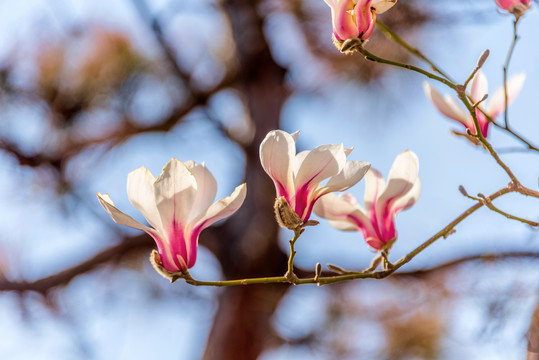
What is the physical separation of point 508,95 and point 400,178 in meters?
0.13

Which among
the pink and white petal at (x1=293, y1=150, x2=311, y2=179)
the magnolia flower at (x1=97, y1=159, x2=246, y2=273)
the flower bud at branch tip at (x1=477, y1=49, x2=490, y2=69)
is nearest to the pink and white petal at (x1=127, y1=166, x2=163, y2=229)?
the magnolia flower at (x1=97, y1=159, x2=246, y2=273)

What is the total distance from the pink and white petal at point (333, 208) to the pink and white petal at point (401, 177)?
0.09 ft

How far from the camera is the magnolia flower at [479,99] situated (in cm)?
48

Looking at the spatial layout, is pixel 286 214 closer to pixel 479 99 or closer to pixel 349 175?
pixel 349 175

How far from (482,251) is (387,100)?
0.84m

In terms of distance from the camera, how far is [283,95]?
1707mm

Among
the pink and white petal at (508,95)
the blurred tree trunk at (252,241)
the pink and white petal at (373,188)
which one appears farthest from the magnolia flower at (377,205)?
the blurred tree trunk at (252,241)

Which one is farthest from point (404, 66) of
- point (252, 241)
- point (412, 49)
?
point (252, 241)

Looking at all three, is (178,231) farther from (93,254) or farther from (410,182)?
(93,254)

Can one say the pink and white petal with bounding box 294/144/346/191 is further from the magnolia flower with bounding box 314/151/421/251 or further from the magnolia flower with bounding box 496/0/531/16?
the magnolia flower with bounding box 496/0/531/16

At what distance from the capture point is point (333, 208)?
18.1 inches

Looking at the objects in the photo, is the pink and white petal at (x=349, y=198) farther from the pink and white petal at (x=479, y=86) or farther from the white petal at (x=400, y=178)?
the pink and white petal at (x=479, y=86)

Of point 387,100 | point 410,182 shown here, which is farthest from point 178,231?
point 387,100

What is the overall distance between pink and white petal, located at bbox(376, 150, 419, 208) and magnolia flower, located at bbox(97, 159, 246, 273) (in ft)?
0.43
